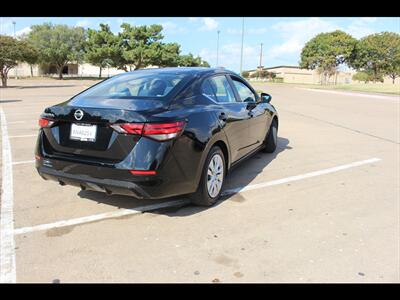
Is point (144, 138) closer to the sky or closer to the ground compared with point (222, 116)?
closer to the ground

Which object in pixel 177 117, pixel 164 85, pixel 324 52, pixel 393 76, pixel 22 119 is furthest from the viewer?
pixel 393 76

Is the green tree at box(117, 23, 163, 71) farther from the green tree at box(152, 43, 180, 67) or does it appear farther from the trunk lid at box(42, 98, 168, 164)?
the trunk lid at box(42, 98, 168, 164)

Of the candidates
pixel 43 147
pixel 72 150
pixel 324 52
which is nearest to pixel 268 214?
pixel 72 150

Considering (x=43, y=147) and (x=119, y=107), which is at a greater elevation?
(x=119, y=107)

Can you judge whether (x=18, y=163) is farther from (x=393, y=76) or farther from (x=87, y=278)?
(x=393, y=76)

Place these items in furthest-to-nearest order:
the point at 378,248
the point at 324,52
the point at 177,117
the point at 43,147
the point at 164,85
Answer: the point at 324,52
the point at 164,85
the point at 43,147
the point at 177,117
the point at 378,248

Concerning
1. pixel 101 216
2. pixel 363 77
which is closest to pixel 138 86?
pixel 101 216

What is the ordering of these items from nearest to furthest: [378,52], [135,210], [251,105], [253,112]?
[135,210] → [251,105] → [253,112] → [378,52]

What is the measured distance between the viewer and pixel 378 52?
72000mm

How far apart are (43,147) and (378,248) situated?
341 centimetres

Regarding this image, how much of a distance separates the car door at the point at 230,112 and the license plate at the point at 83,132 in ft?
4.55

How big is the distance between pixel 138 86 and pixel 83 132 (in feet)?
3.18

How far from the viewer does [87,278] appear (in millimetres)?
2770

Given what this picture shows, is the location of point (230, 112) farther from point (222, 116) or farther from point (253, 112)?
point (253, 112)
